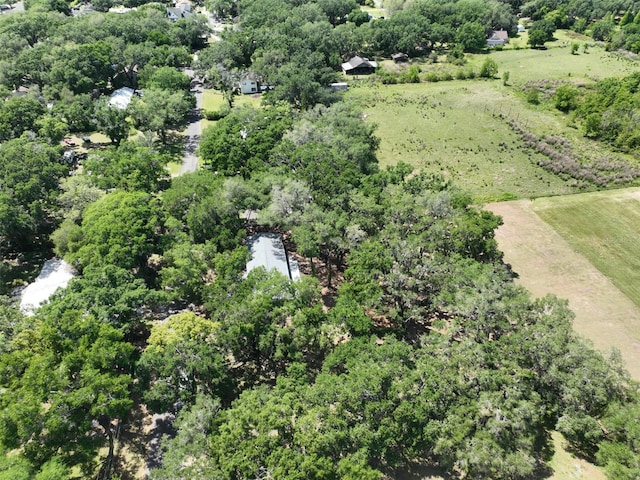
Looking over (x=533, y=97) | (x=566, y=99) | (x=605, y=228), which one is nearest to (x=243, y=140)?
(x=605, y=228)

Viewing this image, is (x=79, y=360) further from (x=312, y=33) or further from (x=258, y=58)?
(x=312, y=33)

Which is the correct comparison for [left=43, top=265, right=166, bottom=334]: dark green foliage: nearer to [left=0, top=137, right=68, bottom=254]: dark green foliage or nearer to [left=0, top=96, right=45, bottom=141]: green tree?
[left=0, top=137, right=68, bottom=254]: dark green foliage

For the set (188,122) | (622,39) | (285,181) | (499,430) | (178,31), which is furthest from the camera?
(622,39)

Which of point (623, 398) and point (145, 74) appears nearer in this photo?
point (623, 398)

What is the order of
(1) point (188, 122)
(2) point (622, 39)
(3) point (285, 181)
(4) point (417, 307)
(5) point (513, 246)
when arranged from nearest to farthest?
(4) point (417, 307)
(3) point (285, 181)
(5) point (513, 246)
(1) point (188, 122)
(2) point (622, 39)

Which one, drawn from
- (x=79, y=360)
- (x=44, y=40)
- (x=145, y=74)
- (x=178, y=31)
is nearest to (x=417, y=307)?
(x=79, y=360)

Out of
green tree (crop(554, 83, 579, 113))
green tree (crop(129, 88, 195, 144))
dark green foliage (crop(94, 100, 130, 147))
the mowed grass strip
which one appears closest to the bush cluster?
the mowed grass strip

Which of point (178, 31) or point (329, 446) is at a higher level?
point (178, 31)
